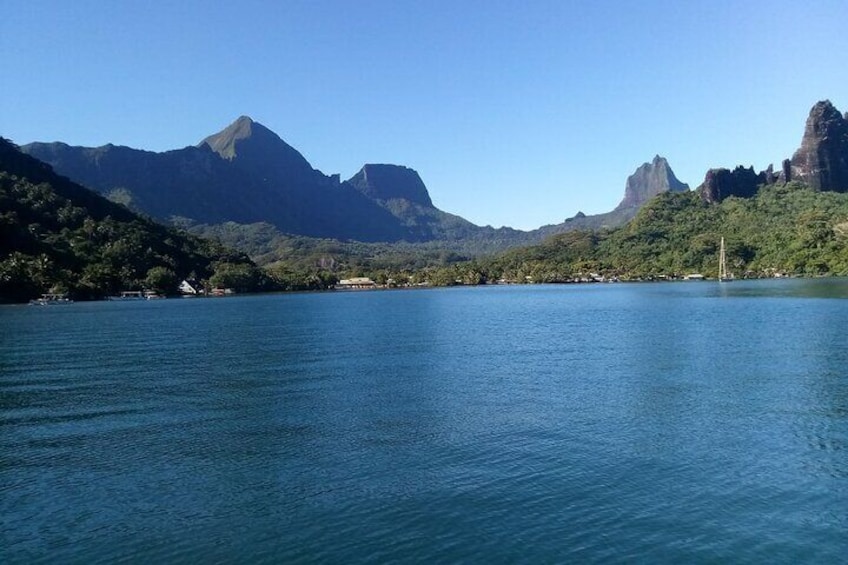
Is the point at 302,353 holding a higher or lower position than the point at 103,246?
lower

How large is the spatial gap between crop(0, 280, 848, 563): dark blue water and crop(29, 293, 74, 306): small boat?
99.5 meters

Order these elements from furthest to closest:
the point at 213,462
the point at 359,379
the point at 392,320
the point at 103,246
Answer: the point at 103,246, the point at 392,320, the point at 359,379, the point at 213,462

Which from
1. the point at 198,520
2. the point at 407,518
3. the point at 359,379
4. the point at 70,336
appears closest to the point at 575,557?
the point at 407,518

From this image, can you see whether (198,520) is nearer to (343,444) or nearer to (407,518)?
(407,518)

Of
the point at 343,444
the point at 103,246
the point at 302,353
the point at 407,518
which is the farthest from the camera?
the point at 103,246

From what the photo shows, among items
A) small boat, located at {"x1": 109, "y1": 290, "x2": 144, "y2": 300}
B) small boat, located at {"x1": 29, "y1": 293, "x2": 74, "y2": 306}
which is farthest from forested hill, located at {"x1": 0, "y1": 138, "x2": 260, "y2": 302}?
small boat, located at {"x1": 29, "y1": 293, "x2": 74, "y2": 306}

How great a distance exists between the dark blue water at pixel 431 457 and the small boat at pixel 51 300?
99.5m

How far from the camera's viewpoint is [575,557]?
14828mm

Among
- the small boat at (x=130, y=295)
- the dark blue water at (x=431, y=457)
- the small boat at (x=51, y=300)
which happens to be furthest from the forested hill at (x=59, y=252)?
the dark blue water at (x=431, y=457)

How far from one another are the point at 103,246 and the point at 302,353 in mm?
159424

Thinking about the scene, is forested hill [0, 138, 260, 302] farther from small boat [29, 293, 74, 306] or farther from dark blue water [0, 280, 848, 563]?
dark blue water [0, 280, 848, 563]

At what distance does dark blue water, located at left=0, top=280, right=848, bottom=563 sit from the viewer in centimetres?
1576

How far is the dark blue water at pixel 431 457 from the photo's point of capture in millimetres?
15758

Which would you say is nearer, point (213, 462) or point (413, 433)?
point (213, 462)
